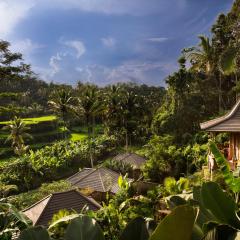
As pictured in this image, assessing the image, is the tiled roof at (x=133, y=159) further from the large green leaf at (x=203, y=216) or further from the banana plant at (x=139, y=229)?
the banana plant at (x=139, y=229)

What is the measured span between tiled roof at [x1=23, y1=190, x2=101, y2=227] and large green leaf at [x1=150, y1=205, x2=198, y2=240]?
12.5 m

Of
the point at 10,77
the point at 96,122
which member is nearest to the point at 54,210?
the point at 10,77

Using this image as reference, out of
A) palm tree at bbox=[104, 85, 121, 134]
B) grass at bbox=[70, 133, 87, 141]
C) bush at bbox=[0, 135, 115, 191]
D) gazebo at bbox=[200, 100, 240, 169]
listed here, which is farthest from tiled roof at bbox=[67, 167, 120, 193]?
grass at bbox=[70, 133, 87, 141]

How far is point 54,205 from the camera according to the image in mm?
14062

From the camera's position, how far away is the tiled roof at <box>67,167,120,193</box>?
20.3 metres

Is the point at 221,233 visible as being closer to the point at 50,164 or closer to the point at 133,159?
the point at 133,159

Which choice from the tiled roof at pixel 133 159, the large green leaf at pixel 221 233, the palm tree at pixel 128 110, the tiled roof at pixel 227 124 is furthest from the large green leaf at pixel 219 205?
the palm tree at pixel 128 110

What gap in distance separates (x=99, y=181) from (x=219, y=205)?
62.7ft

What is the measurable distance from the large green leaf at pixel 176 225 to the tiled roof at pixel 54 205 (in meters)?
12.5

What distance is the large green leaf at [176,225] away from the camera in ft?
4.82

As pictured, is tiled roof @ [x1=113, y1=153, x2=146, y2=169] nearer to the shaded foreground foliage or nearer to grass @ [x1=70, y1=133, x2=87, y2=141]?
grass @ [x1=70, y1=133, x2=87, y2=141]

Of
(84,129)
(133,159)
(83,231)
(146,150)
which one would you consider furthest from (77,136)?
(83,231)

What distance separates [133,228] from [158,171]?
24324 mm

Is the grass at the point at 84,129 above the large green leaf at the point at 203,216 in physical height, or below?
above
